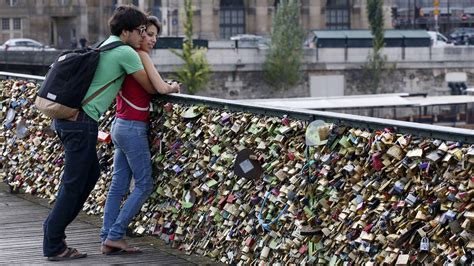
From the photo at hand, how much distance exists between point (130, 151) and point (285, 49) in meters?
64.5

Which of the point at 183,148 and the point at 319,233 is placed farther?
the point at 183,148

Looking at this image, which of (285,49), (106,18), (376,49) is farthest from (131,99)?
(106,18)

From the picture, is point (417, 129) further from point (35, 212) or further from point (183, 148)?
point (35, 212)

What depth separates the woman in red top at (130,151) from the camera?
395 inches

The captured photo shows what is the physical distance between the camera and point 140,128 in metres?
10.2

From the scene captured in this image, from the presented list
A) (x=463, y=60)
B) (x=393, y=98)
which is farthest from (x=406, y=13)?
(x=393, y=98)

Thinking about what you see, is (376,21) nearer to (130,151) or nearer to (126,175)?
(126,175)

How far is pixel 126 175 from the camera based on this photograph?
1030cm

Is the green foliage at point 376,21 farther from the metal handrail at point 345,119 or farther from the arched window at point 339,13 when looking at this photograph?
the metal handrail at point 345,119

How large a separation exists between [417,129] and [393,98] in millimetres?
53570

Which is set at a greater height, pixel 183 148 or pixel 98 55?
pixel 98 55

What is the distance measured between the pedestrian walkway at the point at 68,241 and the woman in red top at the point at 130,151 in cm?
18

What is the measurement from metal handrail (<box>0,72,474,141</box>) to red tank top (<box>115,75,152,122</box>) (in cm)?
26

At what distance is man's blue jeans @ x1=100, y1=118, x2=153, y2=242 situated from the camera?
10.1 meters
